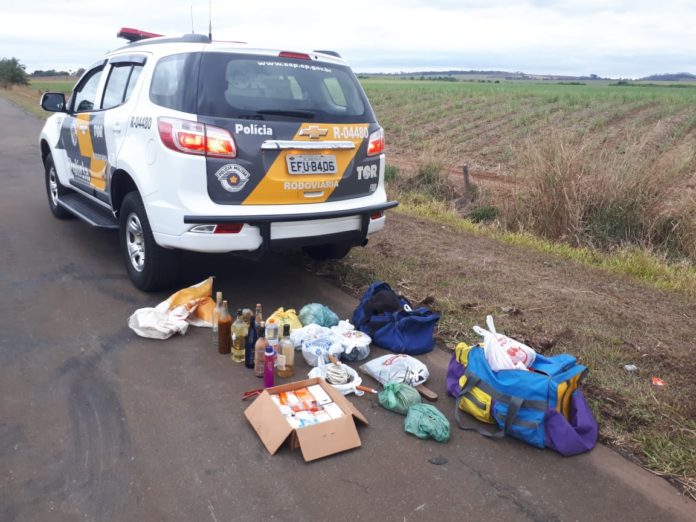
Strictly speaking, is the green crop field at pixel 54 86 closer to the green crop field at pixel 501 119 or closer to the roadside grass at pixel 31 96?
the roadside grass at pixel 31 96

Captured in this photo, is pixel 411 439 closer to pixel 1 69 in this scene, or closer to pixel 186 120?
pixel 186 120

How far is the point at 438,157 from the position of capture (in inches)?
475

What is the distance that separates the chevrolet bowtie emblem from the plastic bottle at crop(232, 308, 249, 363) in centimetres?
141

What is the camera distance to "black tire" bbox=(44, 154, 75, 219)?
720 cm

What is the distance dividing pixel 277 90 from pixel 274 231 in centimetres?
107

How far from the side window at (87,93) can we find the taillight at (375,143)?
285cm

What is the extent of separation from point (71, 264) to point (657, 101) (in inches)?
1432

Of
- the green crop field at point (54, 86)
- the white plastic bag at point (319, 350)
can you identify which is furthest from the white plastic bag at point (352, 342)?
the green crop field at point (54, 86)

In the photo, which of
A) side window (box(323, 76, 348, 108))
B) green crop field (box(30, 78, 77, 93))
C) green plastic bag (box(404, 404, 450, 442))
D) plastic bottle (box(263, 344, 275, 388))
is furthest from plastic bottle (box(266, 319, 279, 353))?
green crop field (box(30, 78, 77, 93))

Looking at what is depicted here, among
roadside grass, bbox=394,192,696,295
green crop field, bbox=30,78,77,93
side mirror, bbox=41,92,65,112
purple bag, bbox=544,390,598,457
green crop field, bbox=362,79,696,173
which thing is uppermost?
side mirror, bbox=41,92,65,112

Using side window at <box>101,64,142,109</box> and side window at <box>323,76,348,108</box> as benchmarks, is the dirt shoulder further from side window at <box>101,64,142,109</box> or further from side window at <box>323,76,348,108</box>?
side window at <box>101,64,142,109</box>

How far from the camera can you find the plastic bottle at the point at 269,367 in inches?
143

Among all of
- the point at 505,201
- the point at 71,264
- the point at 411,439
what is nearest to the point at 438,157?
the point at 505,201

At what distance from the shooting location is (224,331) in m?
4.09
